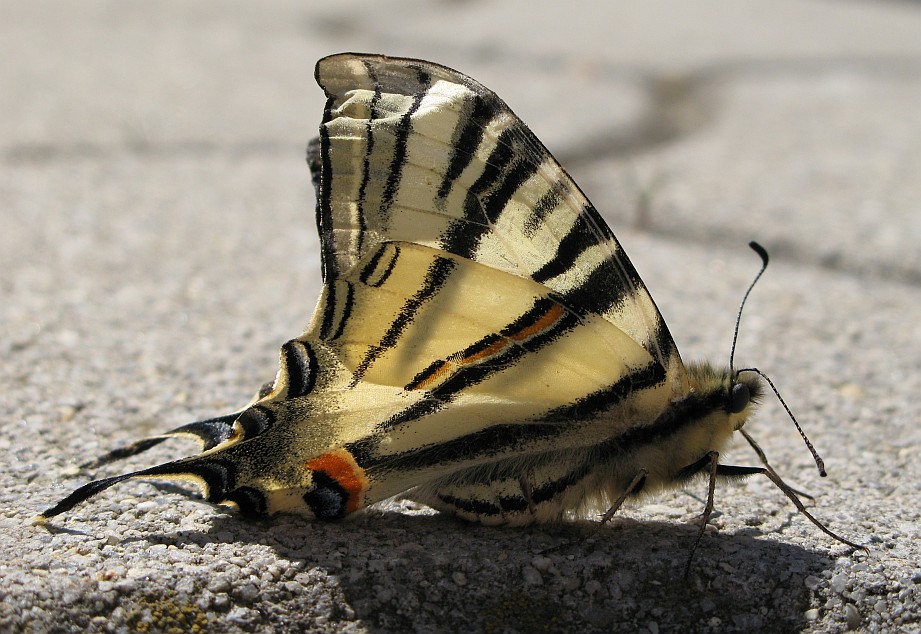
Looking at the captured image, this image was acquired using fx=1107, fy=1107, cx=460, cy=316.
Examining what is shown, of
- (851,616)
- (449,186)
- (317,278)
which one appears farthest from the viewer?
(317,278)

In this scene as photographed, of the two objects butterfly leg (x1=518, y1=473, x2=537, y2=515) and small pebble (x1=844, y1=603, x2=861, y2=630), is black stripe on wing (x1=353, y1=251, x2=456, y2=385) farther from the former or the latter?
small pebble (x1=844, y1=603, x2=861, y2=630)

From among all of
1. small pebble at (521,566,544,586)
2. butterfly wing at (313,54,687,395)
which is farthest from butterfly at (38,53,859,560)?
small pebble at (521,566,544,586)

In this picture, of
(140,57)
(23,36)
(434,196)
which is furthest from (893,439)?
(23,36)

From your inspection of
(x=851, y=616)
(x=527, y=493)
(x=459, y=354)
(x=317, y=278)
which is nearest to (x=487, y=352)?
(x=459, y=354)

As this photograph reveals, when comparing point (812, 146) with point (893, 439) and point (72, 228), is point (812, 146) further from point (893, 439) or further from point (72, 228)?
point (72, 228)

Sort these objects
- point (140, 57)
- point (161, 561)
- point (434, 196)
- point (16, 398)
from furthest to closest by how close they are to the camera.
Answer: point (140, 57) < point (16, 398) < point (434, 196) < point (161, 561)

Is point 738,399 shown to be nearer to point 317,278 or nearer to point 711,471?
point 711,471
